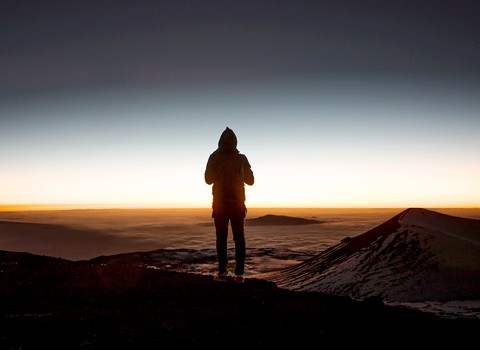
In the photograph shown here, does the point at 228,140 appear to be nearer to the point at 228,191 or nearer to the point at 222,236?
the point at 228,191

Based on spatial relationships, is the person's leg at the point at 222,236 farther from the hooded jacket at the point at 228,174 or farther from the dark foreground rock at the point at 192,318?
the dark foreground rock at the point at 192,318

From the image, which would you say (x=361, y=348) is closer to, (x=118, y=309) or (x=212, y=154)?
(x=118, y=309)

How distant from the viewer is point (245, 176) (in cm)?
585

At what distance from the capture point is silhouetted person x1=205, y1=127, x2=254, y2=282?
561 centimetres

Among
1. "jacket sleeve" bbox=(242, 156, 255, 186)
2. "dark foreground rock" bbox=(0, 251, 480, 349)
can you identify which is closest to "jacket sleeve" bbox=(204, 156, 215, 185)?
"jacket sleeve" bbox=(242, 156, 255, 186)

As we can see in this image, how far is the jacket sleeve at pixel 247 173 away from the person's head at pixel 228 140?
288mm

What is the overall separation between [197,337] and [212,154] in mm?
3462

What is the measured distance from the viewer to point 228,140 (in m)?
5.79

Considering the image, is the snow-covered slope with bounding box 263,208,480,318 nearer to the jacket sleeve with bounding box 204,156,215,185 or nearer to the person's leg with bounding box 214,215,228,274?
the person's leg with bounding box 214,215,228,274

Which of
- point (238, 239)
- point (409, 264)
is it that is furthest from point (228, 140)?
point (409, 264)

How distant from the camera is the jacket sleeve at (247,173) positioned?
230 inches

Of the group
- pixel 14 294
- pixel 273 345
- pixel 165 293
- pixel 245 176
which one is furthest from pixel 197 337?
pixel 245 176

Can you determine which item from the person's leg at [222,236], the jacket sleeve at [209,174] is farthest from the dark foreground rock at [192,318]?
the jacket sleeve at [209,174]

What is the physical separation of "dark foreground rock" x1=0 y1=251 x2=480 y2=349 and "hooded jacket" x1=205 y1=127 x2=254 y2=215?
1.29 meters
